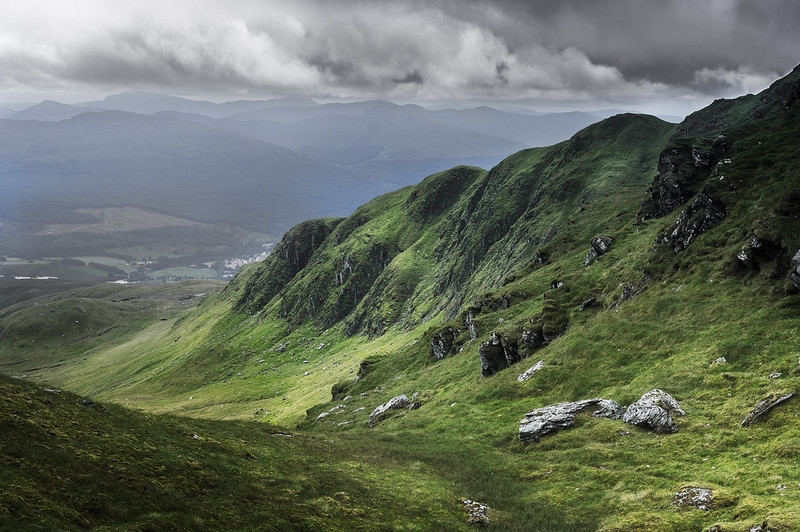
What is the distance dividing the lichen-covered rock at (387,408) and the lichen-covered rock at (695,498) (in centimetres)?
4521

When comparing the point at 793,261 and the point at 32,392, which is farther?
the point at 793,261

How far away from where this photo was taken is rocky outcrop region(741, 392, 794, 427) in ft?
105

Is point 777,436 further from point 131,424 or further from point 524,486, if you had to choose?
point 131,424

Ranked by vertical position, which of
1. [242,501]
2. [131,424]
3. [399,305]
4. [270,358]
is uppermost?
[131,424]

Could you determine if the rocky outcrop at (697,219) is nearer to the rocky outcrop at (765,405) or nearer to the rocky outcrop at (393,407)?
the rocky outcrop at (765,405)

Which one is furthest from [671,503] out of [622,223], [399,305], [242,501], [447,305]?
[399,305]

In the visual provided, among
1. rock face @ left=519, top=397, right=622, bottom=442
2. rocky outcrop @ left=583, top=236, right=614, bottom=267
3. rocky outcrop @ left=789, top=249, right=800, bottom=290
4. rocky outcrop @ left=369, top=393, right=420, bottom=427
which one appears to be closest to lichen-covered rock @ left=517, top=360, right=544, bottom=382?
rock face @ left=519, top=397, right=622, bottom=442

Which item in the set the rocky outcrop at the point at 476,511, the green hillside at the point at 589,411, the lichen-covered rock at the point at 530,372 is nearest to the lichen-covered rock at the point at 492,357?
the green hillside at the point at 589,411

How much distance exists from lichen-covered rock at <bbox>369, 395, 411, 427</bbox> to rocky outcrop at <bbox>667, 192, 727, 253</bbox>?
45189 millimetres

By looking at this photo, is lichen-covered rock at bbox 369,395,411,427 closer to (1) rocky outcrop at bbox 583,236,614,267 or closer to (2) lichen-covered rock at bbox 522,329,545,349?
(2) lichen-covered rock at bbox 522,329,545,349

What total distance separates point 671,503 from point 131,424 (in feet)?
123

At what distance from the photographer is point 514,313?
268ft

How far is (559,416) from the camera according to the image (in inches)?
1725

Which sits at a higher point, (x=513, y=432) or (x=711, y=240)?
(x=711, y=240)
